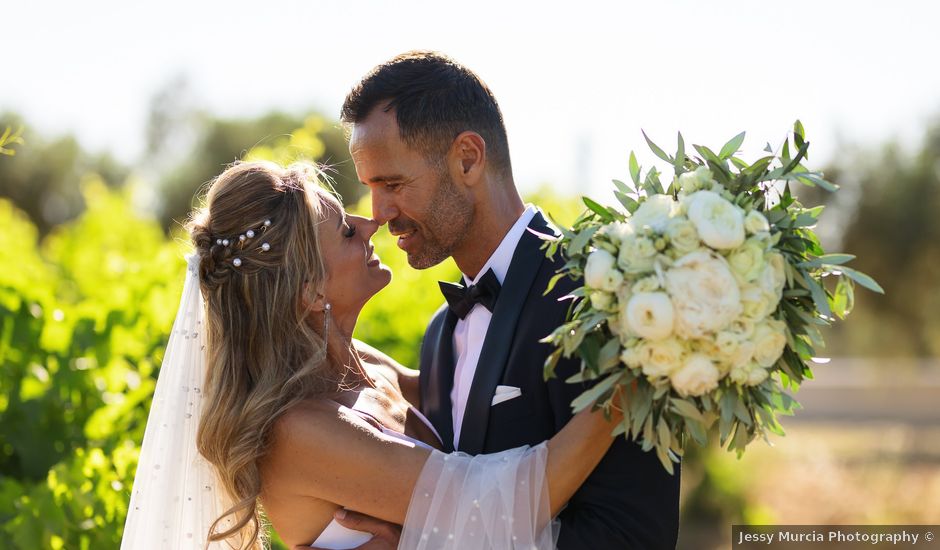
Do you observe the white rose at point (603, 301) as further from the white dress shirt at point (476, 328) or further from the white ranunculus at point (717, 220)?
the white dress shirt at point (476, 328)

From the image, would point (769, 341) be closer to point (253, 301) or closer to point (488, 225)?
point (488, 225)

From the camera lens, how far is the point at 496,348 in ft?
10.9

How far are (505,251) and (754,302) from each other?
137cm

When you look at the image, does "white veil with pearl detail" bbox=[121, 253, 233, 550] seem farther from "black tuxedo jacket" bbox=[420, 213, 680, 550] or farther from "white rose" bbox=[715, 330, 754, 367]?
"white rose" bbox=[715, 330, 754, 367]

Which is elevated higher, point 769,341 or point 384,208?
point 384,208

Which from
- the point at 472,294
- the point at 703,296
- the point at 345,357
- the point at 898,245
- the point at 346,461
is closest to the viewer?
the point at 703,296

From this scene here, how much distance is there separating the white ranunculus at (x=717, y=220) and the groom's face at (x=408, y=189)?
4.31 feet

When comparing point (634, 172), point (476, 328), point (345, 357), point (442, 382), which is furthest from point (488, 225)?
point (634, 172)

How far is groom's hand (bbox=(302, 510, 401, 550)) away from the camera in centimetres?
320

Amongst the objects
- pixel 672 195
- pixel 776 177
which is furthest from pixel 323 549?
pixel 776 177

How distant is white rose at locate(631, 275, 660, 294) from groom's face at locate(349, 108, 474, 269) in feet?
4.41

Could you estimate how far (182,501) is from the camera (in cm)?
346

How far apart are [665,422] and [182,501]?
6.06 feet

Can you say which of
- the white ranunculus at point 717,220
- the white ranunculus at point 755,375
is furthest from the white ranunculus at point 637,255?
the white ranunculus at point 755,375
